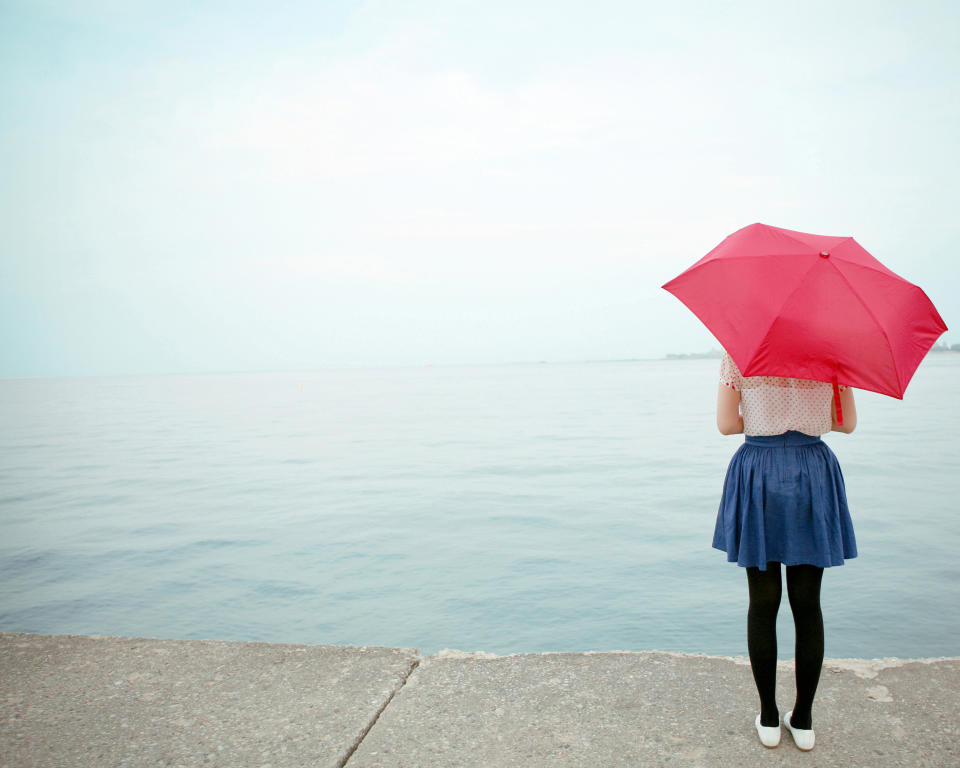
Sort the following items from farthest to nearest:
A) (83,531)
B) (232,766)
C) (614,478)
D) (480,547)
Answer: (614,478)
(83,531)
(480,547)
(232,766)

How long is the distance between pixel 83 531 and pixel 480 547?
694cm

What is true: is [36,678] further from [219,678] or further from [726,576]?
[726,576]

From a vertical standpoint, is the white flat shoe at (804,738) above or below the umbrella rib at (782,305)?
below

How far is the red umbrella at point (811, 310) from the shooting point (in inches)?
97.3

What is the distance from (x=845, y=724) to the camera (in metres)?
2.95

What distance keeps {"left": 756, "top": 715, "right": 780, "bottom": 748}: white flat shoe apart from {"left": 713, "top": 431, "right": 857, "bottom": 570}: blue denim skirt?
2.18 feet

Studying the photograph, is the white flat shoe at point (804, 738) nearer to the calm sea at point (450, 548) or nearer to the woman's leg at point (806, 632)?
the woman's leg at point (806, 632)

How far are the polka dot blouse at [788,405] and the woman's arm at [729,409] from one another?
2.4 inches

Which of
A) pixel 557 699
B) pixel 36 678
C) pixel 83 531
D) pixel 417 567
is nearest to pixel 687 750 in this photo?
pixel 557 699

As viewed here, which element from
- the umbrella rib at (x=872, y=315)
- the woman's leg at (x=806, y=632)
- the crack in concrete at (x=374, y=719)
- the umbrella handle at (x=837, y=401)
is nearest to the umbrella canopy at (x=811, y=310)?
the umbrella rib at (x=872, y=315)

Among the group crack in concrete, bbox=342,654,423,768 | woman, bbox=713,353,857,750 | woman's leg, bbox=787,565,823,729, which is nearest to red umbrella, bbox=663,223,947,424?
woman, bbox=713,353,857,750

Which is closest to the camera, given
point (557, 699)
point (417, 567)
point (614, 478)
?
point (557, 699)

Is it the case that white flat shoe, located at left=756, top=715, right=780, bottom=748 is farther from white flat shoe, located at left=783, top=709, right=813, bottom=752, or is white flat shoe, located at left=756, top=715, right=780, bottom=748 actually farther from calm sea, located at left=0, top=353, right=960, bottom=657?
calm sea, located at left=0, top=353, right=960, bottom=657

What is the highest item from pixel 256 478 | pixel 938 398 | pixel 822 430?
pixel 822 430
